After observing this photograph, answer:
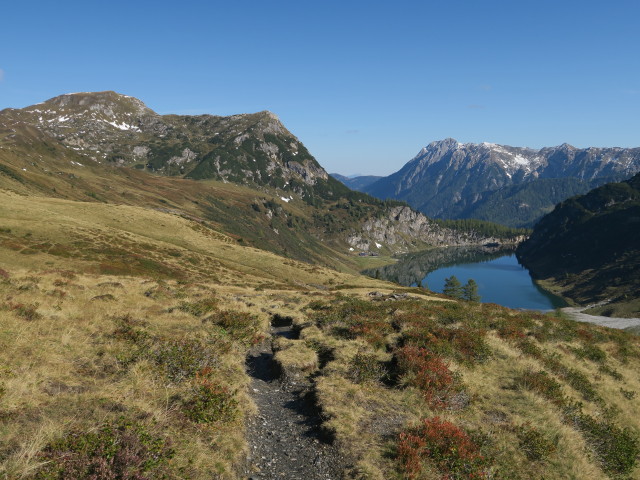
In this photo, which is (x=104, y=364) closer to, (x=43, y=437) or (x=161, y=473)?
(x=43, y=437)

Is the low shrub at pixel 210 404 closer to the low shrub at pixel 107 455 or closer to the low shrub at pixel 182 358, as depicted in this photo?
the low shrub at pixel 182 358

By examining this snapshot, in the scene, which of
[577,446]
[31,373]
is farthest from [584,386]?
[31,373]

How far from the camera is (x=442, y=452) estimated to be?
1167cm

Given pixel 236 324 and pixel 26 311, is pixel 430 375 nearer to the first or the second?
pixel 236 324

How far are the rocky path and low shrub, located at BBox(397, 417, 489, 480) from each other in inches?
89.0

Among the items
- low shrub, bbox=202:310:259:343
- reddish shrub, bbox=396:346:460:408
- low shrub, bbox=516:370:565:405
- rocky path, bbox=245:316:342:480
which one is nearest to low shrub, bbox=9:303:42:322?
low shrub, bbox=202:310:259:343

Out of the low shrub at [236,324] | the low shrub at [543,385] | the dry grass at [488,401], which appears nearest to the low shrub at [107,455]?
the dry grass at [488,401]

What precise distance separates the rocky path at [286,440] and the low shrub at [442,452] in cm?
226

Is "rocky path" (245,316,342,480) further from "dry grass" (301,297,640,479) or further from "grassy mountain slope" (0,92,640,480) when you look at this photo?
"dry grass" (301,297,640,479)

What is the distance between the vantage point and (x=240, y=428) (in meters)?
12.4

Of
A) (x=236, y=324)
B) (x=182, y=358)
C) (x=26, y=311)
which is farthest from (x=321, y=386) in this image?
(x=26, y=311)

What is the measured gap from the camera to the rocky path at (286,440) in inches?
431

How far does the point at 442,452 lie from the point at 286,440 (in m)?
5.42

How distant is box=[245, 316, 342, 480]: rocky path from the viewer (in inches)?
431
